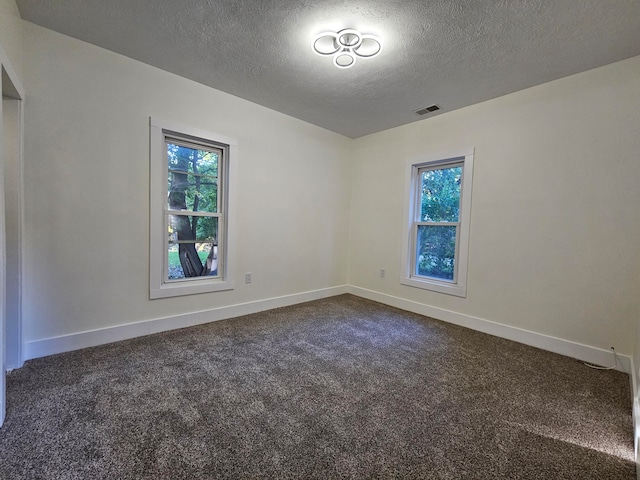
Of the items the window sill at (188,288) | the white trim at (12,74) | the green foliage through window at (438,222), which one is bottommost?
the window sill at (188,288)

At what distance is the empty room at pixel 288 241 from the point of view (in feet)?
4.86

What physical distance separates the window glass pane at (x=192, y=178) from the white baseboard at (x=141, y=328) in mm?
1159

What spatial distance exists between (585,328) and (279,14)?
3537mm

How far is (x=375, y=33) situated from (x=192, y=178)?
2.24 meters

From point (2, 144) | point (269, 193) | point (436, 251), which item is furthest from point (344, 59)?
point (436, 251)

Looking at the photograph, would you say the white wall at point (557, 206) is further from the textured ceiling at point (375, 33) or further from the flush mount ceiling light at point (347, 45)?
the flush mount ceiling light at point (347, 45)

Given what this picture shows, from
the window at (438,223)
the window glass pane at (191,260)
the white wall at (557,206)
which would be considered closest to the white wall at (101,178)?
the window glass pane at (191,260)

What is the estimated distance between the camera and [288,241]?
3822mm

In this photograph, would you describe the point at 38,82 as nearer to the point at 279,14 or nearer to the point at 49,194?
the point at 49,194

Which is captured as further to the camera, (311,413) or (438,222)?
(438,222)

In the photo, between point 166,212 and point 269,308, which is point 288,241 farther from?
point 166,212

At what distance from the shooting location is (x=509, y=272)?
9.56ft

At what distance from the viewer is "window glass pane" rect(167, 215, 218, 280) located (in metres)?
2.97

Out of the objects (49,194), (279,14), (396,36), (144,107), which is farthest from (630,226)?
(49,194)
